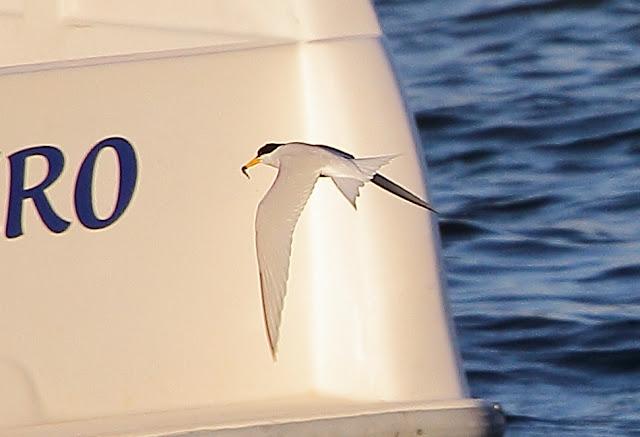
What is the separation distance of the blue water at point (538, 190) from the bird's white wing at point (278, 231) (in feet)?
1.76

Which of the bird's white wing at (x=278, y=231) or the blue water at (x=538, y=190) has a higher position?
the blue water at (x=538, y=190)

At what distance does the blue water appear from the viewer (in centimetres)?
511

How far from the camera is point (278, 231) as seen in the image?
285cm

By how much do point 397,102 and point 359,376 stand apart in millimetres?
470

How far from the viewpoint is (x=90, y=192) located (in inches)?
118

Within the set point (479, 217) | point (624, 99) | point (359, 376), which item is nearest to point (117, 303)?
point (359, 376)

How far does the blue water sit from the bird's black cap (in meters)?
0.43

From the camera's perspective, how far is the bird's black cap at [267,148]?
117 inches

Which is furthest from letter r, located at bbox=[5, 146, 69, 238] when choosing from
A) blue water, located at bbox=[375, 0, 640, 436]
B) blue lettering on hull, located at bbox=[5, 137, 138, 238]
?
blue water, located at bbox=[375, 0, 640, 436]

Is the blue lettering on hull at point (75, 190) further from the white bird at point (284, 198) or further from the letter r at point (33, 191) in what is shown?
the white bird at point (284, 198)

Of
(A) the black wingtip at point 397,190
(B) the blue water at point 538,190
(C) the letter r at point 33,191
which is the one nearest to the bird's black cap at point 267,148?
(A) the black wingtip at point 397,190

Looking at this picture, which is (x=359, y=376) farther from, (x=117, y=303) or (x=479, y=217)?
(x=479, y=217)

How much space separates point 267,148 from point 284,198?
5.0 inches

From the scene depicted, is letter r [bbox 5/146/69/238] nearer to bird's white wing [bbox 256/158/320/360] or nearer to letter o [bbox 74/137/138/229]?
letter o [bbox 74/137/138/229]
